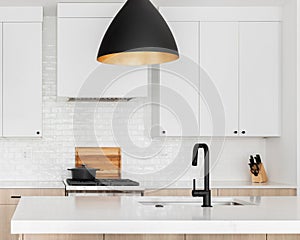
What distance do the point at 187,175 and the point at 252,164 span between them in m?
0.67

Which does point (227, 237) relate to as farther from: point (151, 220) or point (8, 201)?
point (8, 201)

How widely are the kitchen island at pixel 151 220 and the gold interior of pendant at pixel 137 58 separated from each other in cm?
107

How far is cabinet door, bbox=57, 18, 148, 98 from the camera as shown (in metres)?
5.23

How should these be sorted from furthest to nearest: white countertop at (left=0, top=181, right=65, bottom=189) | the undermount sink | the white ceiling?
the white ceiling
white countertop at (left=0, top=181, right=65, bottom=189)
the undermount sink

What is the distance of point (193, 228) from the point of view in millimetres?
2488

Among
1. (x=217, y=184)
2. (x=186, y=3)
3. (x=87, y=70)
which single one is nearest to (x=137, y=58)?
(x=87, y=70)

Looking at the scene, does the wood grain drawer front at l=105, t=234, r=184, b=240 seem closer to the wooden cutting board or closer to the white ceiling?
the wooden cutting board

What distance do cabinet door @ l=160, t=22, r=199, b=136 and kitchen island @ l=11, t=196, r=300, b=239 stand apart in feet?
7.74

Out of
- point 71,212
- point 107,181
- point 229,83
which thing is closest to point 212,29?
point 229,83

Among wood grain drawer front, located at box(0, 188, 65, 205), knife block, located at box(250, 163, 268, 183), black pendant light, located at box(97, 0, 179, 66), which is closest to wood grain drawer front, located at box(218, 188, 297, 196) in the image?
knife block, located at box(250, 163, 268, 183)

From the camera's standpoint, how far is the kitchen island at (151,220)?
246 centimetres

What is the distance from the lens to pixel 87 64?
5.24 m

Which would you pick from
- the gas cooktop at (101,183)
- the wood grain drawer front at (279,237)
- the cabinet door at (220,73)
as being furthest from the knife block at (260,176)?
the wood grain drawer front at (279,237)

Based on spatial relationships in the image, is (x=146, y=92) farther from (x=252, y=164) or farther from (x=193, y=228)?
(x=193, y=228)
